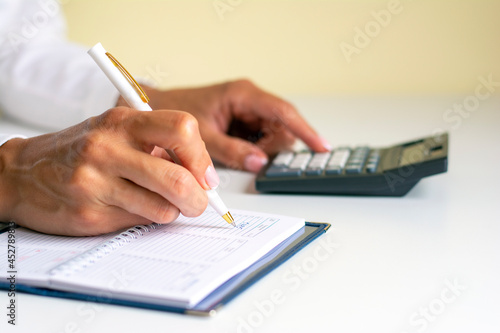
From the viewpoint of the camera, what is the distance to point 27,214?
670 millimetres

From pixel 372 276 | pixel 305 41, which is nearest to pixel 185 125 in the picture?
pixel 372 276

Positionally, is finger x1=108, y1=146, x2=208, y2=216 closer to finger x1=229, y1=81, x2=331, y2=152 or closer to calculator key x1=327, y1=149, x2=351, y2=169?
calculator key x1=327, y1=149, x2=351, y2=169

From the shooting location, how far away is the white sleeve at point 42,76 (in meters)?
1.20

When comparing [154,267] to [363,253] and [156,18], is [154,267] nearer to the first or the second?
[363,253]

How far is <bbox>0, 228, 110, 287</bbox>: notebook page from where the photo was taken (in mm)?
545

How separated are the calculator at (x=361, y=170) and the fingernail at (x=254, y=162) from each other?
32 millimetres

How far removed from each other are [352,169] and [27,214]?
44 cm

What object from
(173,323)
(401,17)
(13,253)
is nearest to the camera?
(173,323)

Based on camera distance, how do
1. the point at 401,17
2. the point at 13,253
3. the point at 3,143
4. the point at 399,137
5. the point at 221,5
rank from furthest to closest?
the point at 221,5 → the point at 401,17 → the point at 399,137 → the point at 3,143 → the point at 13,253

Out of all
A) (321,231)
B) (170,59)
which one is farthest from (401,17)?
(321,231)

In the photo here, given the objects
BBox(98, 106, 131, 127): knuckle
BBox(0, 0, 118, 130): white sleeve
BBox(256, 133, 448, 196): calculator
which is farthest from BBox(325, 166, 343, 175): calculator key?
BBox(0, 0, 118, 130): white sleeve

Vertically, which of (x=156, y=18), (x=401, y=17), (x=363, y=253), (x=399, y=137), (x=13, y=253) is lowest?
(x=13, y=253)

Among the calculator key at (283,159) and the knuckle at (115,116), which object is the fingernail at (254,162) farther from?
the knuckle at (115,116)

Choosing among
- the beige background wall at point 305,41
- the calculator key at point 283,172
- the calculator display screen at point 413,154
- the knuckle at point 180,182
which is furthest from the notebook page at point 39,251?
the beige background wall at point 305,41
